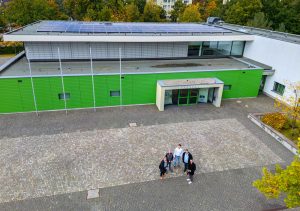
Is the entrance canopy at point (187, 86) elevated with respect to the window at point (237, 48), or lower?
lower

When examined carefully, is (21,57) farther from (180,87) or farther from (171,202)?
(171,202)

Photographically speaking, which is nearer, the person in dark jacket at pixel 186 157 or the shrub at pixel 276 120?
the person in dark jacket at pixel 186 157

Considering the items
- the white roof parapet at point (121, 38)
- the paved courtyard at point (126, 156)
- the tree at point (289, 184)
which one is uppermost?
the white roof parapet at point (121, 38)

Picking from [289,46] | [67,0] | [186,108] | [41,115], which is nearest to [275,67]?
[289,46]

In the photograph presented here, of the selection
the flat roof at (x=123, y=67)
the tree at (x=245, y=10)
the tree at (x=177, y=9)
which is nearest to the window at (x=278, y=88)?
the flat roof at (x=123, y=67)

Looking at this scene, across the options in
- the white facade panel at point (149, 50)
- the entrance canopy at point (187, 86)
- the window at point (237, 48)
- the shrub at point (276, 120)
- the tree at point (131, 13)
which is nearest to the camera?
the shrub at point (276, 120)

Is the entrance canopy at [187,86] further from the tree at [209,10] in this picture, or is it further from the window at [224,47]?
the tree at [209,10]
